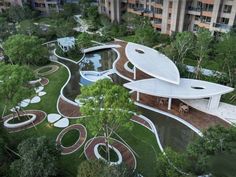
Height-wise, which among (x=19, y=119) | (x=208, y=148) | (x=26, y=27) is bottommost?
(x=19, y=119)

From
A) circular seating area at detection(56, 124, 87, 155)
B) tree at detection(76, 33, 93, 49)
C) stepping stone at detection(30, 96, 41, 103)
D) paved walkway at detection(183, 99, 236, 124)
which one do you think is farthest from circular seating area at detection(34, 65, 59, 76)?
paved walkway at detection(183, 99, 236, 124)

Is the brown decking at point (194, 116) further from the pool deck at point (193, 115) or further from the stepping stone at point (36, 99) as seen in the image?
the stepping stone at point (36, 99)

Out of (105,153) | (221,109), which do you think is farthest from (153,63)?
(105,153)

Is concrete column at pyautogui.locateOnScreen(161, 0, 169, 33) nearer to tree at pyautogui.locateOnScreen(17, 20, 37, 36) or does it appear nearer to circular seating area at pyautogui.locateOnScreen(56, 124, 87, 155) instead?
tree at pyautogui.locateOnScreen(17, 20, 37, 36)

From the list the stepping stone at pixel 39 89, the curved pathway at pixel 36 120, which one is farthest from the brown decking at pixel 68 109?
the stepping stone at pixel 39 89

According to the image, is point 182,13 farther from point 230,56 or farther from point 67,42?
point 67,42

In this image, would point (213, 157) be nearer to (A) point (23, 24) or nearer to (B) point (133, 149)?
(B) point (133, 149)

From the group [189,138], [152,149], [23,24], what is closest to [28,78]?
[152,149]
